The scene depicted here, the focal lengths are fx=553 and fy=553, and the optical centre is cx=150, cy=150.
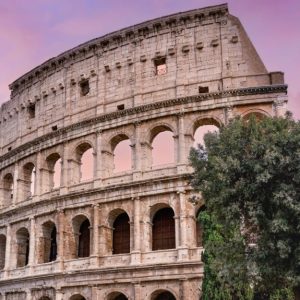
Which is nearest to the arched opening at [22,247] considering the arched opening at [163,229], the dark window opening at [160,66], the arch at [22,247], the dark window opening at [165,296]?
the arch at [22,247]

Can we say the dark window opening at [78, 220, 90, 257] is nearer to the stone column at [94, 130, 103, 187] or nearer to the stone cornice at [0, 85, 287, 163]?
the stone column at [94, 130, 103, 187]

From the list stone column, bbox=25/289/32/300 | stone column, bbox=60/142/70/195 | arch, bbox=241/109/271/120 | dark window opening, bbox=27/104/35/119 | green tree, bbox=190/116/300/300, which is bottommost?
stone column, bbox=25/289/32/300

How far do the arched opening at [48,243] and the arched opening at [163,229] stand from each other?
20.2 ft

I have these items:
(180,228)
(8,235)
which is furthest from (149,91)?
(8,235)

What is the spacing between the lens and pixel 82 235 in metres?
28.2

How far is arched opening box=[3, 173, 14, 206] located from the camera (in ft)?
109

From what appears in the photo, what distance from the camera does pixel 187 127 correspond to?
1025 inches

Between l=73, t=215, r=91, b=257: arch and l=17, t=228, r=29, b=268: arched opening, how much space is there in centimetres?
405

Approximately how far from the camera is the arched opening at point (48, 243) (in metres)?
28.8

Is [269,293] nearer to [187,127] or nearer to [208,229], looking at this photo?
[208,229]

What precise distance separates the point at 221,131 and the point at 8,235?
56.4 feet

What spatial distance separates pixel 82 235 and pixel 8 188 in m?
7.85

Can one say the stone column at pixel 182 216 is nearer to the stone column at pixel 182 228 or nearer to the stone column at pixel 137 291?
the stone column at pixel 182 228

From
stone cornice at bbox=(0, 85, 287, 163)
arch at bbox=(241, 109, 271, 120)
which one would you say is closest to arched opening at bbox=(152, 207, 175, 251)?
stone cornice at bbox=(0, 85, 287, 163)
